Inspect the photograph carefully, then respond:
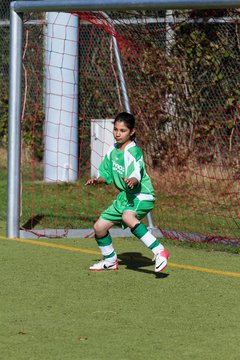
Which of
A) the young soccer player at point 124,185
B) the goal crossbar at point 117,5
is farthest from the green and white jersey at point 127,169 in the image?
the goal crossbar at point 117,5

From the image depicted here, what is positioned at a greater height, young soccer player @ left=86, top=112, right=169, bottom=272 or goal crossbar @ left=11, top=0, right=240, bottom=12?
goal crossbar @ left=11, top=0, right=240, bottom=12

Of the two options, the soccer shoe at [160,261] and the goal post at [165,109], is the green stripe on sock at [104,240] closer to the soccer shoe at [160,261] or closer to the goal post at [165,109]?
the soccer shoe at [160,261]

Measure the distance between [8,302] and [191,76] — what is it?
7.17 metres

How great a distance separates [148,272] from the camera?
781cm

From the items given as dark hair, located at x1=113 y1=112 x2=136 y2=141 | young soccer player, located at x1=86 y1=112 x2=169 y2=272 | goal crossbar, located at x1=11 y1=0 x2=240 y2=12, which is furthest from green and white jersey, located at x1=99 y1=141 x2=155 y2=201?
goal crossbar, located at x1=11 y1=0 x2=240 y2=12

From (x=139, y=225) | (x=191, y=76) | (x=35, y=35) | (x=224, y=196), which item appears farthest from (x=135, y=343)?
(x=35, y=35)

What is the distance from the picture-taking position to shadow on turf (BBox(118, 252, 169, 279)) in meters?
7.81

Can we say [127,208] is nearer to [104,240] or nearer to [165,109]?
[104,240]

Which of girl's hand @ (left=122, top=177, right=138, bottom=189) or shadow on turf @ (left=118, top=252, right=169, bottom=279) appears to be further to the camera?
shadow on turf @ (left=118, top=252, right=169, bottom=279)

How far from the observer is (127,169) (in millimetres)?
7652

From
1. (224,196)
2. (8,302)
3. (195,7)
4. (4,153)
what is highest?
(195,7)

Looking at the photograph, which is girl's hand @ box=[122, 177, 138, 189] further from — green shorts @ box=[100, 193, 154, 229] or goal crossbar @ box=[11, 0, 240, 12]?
goal crossbar @ box=[11, 0, 240, 12]

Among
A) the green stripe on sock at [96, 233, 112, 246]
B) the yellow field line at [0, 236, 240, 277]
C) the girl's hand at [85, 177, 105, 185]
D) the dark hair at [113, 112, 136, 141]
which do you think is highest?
the dark hair at [113, 112, 136, 141]

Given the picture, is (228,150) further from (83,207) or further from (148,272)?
(148,272)
